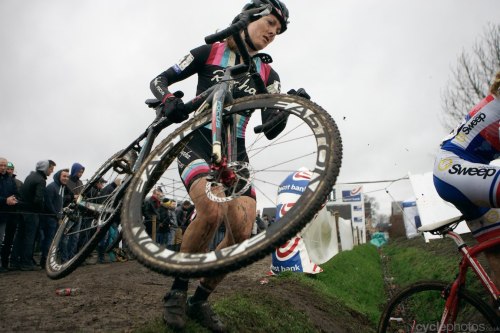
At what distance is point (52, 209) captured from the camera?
8555 millimetres

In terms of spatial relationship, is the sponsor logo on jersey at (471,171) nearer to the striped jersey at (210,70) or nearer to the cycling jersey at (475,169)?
the cycling jersey at (475,169)

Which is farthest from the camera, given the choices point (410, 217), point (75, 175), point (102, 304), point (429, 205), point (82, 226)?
point (410, 217)

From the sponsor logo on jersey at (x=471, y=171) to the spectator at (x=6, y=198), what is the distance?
8.29 m

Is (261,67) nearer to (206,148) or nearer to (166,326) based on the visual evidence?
(206,148)

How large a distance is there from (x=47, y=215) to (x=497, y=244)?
28.8 ft

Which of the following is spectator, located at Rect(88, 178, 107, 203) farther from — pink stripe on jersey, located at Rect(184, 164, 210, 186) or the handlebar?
the handlebar

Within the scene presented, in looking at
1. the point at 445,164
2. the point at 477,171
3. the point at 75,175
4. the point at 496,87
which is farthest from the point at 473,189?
the point at 75,175

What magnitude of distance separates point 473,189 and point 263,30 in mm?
2408

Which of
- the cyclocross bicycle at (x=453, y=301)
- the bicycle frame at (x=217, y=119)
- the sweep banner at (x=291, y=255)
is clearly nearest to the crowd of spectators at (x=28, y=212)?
the sweep banner at (x=291, y=255)

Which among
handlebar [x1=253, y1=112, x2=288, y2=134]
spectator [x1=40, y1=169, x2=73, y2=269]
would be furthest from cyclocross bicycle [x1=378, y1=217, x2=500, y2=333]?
spectator [x1=40, y1=169, x2=73, y2=269]

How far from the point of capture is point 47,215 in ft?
27.9

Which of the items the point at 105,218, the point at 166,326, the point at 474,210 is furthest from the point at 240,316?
the point at 474,210

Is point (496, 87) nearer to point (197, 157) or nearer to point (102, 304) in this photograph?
point (197, 157)

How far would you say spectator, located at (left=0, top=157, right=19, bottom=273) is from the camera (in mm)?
7762
